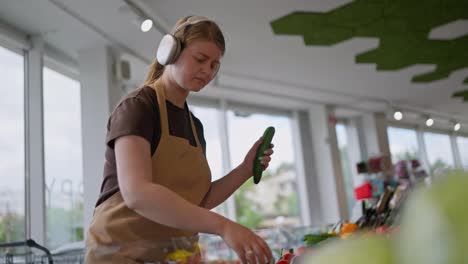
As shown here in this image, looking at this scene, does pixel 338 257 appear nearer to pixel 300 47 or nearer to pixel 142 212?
pixel 142 212

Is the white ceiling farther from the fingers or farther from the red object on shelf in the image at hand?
the fingers

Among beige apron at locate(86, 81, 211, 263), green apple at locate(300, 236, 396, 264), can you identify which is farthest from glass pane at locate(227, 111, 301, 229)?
green apple at locate(300, 236, 396, 264)

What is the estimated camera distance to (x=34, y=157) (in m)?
3.85

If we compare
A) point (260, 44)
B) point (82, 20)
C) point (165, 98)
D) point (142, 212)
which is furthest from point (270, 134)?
point (260, 44)

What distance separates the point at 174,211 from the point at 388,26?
4.44m

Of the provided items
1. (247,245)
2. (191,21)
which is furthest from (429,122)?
(247,245)

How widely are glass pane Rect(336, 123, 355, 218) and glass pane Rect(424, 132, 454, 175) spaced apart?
146 cm

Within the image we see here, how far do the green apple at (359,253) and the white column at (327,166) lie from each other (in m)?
7.74

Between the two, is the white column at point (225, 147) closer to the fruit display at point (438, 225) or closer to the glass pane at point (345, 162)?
the glass pane at point (345, 162)

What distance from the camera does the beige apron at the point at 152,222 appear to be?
0.78 meters

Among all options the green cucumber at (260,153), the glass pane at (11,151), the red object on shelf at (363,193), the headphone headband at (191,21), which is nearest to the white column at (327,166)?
the glass pane at (11,151)

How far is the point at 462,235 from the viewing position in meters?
0.12

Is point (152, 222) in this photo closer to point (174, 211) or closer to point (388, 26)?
point (174, 211)

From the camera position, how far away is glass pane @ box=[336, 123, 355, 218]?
8555 millimetres
